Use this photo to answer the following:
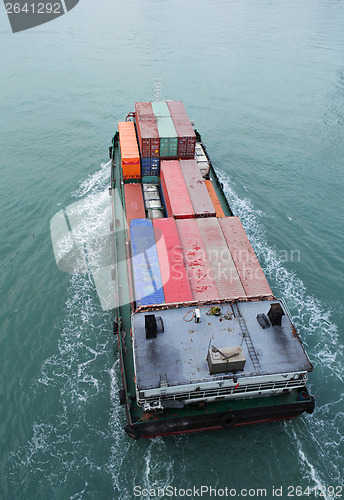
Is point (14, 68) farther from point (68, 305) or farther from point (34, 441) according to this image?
point (34, 441)

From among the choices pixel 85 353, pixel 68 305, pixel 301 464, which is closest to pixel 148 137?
pixel 68 305

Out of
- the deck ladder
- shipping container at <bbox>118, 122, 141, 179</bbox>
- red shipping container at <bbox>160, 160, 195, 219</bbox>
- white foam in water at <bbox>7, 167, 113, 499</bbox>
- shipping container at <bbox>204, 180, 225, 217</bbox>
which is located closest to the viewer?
the deck ladder

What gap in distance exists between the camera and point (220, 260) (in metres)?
32.1

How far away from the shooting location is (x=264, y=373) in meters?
23.4

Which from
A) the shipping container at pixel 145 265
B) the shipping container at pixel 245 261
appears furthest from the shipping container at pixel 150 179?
the shipping container at pixel 245 261

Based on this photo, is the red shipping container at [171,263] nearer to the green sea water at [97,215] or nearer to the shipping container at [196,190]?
the shipping container at [196,190]

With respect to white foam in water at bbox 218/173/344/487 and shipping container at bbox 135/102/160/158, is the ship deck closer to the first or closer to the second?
white foam in water at bbox 218/173/344/487

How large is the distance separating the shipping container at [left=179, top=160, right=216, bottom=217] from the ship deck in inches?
570

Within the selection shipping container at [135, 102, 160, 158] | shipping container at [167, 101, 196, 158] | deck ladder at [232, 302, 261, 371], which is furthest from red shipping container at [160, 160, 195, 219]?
deck ladder at [232, 302, 261, 371]

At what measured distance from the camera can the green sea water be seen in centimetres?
2580

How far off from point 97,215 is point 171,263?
24.1 meters

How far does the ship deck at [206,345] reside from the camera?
915 inches

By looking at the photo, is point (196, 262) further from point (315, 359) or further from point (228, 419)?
point (315, 359)

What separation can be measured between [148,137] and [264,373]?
3445 centimetres
